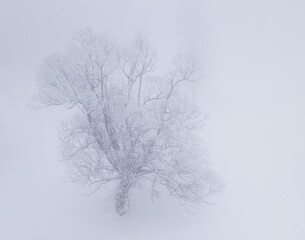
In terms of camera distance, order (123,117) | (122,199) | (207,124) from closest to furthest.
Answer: (123,117) → (122,199) → (207,124)

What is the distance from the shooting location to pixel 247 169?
25.5 metres

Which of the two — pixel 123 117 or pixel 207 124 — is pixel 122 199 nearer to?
pixel 123 117

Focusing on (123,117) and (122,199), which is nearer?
(123,117)

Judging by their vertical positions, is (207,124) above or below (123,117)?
above

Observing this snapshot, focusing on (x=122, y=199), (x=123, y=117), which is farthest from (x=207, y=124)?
(x=123, y=117)

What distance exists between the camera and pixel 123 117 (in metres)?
17.2

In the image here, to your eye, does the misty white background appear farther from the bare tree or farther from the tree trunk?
the bare tree

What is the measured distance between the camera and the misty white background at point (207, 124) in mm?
19375

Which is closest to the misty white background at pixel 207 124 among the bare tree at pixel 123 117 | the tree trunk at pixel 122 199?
the tree trunk at pixel 122 199

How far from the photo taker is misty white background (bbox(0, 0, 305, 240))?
19375mm

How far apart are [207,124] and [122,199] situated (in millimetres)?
16892

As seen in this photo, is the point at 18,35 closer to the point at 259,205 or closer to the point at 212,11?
the point at 212,11

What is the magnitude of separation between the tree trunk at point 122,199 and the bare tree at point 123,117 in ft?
0.21

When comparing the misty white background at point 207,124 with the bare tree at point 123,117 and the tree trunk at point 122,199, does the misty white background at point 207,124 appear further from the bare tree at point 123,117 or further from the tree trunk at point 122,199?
the bare tree at point 123,117
